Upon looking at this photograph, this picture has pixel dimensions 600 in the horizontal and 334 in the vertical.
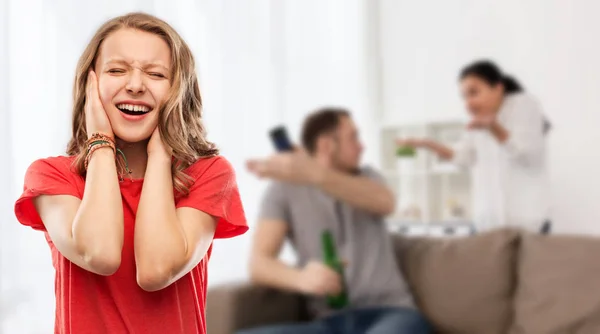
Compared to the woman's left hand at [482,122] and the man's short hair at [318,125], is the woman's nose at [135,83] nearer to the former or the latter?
the man's short hair at [318,125]

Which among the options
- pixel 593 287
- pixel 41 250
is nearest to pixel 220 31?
pixel 41 250

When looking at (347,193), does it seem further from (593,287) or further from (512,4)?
(512,4)

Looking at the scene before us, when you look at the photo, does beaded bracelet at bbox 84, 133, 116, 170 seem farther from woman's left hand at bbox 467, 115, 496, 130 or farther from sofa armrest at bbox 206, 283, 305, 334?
woman's left hand at bbox 467, 115, 496, 130

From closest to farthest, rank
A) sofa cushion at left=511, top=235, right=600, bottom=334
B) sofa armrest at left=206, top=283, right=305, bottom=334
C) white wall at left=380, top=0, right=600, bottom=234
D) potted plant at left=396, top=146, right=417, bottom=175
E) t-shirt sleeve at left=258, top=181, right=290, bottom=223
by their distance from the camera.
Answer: sofa cushion at left=511, top=235, right=600, bottom=334 → sofa armrest at left=206, top=283, right=305, bottom=334 → t-shirt sleeve at left=258, top=181, right=290, bottom=223 → white wall at left=380, top=0, right=600, bottom=234 → potted plant at left=396, top=146, right=417, bottom=175

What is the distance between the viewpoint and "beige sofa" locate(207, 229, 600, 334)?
5.72 feet

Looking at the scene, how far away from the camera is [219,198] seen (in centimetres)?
60

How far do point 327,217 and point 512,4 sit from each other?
2203 mm

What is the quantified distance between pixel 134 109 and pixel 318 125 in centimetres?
148

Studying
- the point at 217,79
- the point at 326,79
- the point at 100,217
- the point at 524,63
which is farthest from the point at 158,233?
the point at 524,63

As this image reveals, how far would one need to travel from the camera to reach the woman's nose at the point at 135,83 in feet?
1.82

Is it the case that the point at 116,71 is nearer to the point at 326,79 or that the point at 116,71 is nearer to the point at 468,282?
the point at 468,282

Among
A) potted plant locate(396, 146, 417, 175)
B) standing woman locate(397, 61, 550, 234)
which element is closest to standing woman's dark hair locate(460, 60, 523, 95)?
standing woman locate(397, 61, 550, 234)

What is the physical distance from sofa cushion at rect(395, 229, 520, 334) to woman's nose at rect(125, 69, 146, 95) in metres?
1.49

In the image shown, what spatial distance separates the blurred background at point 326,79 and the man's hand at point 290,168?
508 mm
